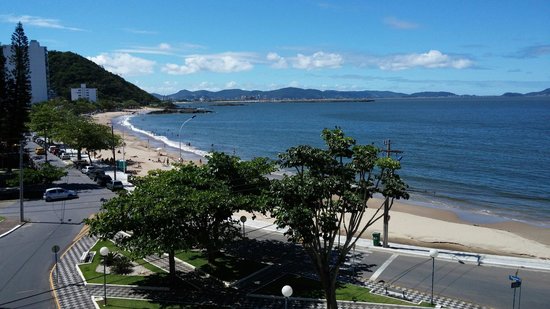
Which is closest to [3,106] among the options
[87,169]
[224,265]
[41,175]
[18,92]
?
[18,92]

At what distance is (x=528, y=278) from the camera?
19359 millimetres

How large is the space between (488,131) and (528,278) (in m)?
84.4

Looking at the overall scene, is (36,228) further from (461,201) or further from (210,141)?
(210,141)

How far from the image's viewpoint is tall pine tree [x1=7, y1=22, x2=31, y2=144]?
1791 inches

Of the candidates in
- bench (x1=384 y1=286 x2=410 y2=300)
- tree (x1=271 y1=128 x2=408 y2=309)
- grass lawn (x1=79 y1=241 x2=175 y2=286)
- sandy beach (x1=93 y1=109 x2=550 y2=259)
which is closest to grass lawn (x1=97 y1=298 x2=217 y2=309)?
grass lawn (x1=79 y1=241 x2=175 y2=286)

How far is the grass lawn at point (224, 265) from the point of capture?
1914 centimetres

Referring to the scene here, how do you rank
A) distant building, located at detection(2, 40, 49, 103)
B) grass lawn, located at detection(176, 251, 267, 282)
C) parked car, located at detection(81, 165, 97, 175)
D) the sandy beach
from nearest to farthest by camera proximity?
1. grass lawn, located at detection(176, 251, 267, 282)
2. the sandy beach
3. parked car, located at detection(81, 165, 97, 175)
4. distant building, located at detection(2, 40, 49, 103)

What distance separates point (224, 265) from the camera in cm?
2017

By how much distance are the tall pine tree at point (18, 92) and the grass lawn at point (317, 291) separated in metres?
37.0

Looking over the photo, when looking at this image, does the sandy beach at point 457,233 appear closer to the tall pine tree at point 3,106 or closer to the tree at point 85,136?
the tree at point 85,136

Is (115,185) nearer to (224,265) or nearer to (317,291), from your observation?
(224,265)

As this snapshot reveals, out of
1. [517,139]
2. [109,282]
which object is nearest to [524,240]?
[109,282]

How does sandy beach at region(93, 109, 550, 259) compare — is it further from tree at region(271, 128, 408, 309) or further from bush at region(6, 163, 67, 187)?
bush at region(6, 163, 67, 187)

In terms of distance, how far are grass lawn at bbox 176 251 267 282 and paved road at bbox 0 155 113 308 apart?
18.6 feet
